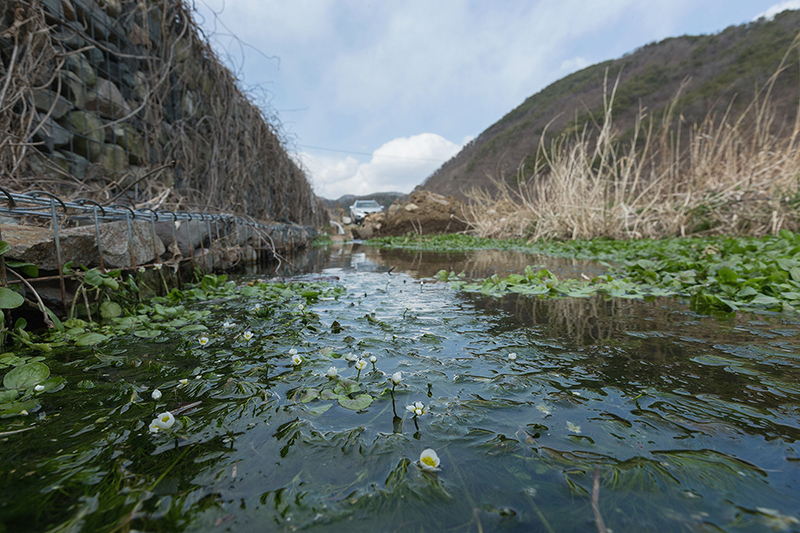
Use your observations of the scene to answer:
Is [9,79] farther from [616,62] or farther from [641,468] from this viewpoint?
[616,62]

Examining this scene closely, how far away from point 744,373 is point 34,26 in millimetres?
4432

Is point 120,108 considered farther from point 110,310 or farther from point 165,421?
point 165,421

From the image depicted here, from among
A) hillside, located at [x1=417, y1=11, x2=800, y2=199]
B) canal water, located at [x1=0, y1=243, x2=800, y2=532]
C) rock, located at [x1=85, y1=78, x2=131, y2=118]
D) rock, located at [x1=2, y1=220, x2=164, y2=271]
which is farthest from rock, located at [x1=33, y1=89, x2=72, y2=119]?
hillside, located at [x1=417, y1=11, x2=800, y2=199]

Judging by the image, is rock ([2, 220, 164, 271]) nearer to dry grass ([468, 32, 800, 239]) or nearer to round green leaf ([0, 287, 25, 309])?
round green leaf ([0, 287, 25, 309])

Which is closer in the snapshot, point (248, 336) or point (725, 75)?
point (248, 336)

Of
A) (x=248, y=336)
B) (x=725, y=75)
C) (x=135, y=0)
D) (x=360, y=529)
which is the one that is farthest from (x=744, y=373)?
(x=725, y=75)

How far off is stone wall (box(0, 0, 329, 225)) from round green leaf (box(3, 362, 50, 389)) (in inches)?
38.1

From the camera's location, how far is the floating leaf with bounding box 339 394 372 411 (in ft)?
2.93

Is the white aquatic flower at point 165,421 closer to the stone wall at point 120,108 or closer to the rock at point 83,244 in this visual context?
the rock at point 83,244

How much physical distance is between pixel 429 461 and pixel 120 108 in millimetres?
4436

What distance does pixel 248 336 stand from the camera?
1.38 m

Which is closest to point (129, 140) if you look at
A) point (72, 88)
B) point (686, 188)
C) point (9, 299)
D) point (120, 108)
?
point (120, 108)

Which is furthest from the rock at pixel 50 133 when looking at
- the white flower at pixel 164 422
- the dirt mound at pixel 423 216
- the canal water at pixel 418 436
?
the dirt mound at pixel 423 216

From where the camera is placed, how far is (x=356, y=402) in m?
0.92
